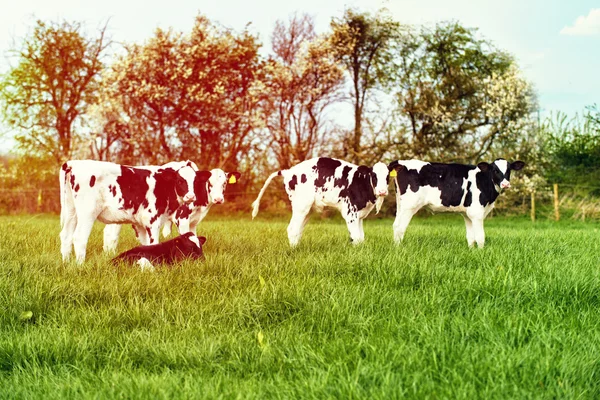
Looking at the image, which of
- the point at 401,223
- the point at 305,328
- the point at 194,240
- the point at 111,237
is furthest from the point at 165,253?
the point at 401,223

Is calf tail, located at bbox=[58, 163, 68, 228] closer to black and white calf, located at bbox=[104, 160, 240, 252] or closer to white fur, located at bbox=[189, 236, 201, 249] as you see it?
black and white calf, located at bbox=[104, 160, 240, 252]

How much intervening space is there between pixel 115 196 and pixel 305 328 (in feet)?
14.2

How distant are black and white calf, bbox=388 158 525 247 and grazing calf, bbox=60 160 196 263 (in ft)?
12.2

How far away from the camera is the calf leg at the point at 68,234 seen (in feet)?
28.4

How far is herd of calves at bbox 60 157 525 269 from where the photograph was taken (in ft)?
27.3

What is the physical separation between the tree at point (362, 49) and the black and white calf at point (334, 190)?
11632 mm

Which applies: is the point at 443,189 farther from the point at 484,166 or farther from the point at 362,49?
the point at 362,49

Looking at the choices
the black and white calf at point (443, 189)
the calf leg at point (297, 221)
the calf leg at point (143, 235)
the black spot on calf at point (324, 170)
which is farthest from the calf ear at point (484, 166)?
the calf leg at point (143, 235)

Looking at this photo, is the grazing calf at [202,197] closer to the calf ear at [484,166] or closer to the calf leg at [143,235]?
the calf leg at [143,235]

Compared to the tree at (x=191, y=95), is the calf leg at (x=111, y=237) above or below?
below

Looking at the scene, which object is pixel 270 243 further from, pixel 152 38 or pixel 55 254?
pixel 152 38

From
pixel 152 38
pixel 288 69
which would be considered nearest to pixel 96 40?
pixel 152 38

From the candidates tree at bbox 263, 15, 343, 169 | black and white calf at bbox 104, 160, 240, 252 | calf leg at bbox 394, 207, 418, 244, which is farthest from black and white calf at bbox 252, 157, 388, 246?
tree at bbox 263, 15, 343, 169

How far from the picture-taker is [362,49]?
2275 centimetres
